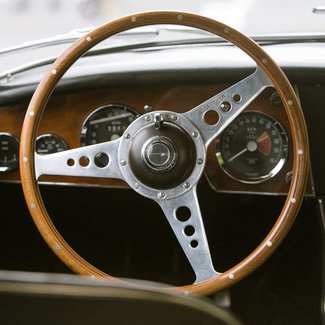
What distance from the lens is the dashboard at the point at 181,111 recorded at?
83.4 inches

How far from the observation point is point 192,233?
1825mm

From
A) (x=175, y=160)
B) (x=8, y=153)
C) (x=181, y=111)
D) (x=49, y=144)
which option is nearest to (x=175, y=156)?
(x=175, y=160)

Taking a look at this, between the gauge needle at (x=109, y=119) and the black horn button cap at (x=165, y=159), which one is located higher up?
the gauge needle at (x=109, y=119)

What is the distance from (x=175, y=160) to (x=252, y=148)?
389mm

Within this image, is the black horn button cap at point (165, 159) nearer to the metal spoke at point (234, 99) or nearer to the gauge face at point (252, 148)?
the metal spoke at point (234, 99)

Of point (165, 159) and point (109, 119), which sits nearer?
point (165, 159)

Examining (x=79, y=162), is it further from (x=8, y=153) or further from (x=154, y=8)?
(x=154, y=8)

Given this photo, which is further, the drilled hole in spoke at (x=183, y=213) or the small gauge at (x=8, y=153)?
the small gauge at (x=8, y=153)

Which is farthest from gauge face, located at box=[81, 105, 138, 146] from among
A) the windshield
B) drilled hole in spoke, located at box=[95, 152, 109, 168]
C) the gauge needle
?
the windshield

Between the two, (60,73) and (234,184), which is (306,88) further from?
(60,73)

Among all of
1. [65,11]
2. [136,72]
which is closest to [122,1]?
[65,11]

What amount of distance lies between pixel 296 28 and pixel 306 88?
33 cm

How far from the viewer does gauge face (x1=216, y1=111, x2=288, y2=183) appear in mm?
2127

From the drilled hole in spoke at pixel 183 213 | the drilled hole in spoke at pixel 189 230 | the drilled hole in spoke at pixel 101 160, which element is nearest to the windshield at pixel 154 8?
the drilled hole in spoke at pixel 101 160
